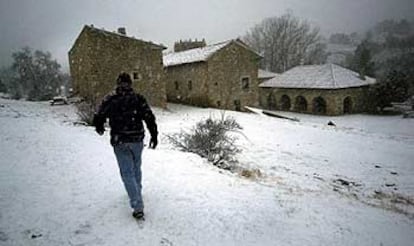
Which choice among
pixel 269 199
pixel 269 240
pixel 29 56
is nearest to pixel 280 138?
pixel 269 199

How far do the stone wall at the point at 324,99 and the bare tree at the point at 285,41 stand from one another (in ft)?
76.8

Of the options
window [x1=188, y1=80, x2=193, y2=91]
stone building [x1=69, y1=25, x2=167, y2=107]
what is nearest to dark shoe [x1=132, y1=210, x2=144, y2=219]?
stone building [x1=69, y1=25, x2=167, y2=107]

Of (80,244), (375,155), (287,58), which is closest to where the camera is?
(80,244)

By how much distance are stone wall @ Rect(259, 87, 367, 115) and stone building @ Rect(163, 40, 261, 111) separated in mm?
5957

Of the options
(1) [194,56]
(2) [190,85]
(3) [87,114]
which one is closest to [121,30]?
(1) [194,56]

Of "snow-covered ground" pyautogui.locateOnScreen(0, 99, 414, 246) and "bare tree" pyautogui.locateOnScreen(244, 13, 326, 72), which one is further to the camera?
"bare tree" pyautogui.locateOnScreen(244, 13, 326, 72)

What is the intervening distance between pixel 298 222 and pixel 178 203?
2.03 meters

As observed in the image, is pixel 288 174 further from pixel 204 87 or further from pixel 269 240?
pixel 204 87

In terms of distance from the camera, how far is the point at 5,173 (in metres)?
6.60

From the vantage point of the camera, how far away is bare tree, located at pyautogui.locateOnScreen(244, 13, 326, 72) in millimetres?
60375

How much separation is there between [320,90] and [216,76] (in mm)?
11628

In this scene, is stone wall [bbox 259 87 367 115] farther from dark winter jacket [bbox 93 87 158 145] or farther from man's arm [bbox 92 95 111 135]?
man's arm [bbox 92 95 111 135]

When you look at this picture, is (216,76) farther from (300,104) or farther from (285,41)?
(285,41)

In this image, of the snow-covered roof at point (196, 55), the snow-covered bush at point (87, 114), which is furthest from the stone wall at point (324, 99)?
the snow-covered bush at point (87, 114)
